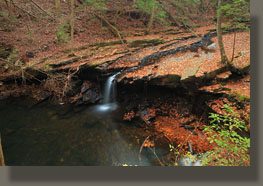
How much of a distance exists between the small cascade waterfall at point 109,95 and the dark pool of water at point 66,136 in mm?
499

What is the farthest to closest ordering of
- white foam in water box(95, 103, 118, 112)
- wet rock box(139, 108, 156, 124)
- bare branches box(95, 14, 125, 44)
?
bare branches box(95, 14, 125, 44) → white foam in water box(95, 103, 118, 112) → wet rock box(139, 108, 156, 124)

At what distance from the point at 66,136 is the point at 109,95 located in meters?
3.06

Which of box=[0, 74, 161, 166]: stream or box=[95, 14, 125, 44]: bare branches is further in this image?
box=[95, 14, 125, 44]: bare branches

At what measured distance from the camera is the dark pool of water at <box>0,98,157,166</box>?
159 inches

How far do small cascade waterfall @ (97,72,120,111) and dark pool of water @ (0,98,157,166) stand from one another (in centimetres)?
50

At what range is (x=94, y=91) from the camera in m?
7.70

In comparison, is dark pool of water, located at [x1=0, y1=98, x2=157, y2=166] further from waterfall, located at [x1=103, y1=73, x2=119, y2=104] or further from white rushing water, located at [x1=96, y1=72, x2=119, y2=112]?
waterfall, located at [x1=103, y1=73, x2=119, y2=104]

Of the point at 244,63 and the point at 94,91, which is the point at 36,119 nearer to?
the point at 94,91

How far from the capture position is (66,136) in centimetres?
500

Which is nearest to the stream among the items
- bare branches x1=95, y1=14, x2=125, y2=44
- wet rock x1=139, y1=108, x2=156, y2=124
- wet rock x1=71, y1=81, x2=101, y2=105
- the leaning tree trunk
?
wet rock x1=71, y1=81, x2=101, y2=105

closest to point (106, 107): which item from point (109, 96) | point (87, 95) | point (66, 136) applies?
point (109, 96)

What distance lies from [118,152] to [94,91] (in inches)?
169

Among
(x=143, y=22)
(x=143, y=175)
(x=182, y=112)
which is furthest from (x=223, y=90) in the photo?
(x=143, y=22)

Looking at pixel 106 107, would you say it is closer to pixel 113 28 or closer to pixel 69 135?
pixel 69 135
